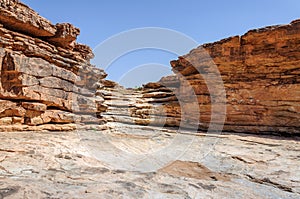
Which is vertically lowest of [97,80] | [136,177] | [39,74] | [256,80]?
[136,177]

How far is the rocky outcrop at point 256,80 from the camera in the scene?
35.7 feet

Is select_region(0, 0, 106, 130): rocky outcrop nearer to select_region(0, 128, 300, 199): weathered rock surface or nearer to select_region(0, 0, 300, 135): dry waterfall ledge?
select_region(0, 0, 300, 135): dry waterfall ledge

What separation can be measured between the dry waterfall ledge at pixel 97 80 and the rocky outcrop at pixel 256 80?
5 cm

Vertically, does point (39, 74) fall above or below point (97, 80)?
below

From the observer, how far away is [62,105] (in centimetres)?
1011

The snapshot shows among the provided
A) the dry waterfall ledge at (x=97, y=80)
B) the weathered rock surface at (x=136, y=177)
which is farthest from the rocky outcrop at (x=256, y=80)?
the weathered rock surface at (x=136, y=177)

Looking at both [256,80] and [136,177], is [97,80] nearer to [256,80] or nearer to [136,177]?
[256,80]

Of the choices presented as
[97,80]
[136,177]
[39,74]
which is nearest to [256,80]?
[97,80]

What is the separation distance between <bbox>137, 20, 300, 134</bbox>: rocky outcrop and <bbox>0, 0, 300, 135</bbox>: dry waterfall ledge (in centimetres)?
5

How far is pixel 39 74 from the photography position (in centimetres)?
900

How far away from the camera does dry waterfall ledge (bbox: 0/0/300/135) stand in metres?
8.23

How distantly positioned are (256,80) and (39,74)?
39.9 ft

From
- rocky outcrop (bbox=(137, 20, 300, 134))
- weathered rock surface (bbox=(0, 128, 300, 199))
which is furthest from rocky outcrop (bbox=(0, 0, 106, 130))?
rocky outcrop (bbox=(137, 20, 300, 134))

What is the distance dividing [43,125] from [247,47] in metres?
12.4
